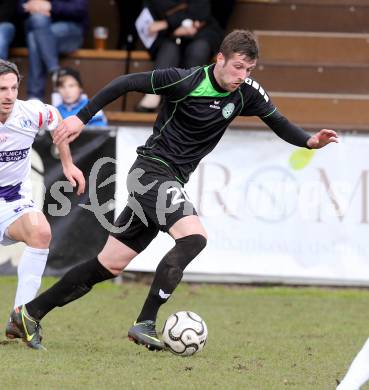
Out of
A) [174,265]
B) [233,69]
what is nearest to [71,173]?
[174,265]

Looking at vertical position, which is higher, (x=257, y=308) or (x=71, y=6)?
(x=71, y=6)

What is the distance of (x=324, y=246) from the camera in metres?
10.3

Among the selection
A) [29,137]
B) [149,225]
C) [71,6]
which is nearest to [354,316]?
[149,225]

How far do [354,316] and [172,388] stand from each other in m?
3.80

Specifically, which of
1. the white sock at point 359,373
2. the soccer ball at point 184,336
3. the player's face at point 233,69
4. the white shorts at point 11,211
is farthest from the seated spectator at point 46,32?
the white sock at point 359,373

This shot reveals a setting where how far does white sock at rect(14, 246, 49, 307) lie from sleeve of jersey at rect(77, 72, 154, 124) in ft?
3.42

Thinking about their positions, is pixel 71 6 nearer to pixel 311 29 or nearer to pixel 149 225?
pixel 311 29

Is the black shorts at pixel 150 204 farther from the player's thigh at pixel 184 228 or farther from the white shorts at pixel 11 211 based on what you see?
the white shorts at pixel 11 211

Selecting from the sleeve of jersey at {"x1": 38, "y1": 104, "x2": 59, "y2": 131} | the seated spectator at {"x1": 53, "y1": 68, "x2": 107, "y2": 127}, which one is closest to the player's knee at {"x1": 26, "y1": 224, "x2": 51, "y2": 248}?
the sleeve of jersey at {"x1": 38, "y1": 104, "x2": 59, "y2": 131}

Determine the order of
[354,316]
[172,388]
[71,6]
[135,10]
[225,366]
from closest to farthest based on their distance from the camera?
[172,388]
[225,366]
[354,316]
[71,6]
[135,10]

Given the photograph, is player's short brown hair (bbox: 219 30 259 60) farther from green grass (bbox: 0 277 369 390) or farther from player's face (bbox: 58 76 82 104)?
player's face (bbox: 58 76 82 104)

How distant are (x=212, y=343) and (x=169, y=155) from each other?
1427 mm

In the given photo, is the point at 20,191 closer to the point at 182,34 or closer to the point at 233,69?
the point at 233,69

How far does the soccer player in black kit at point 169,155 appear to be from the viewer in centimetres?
641
